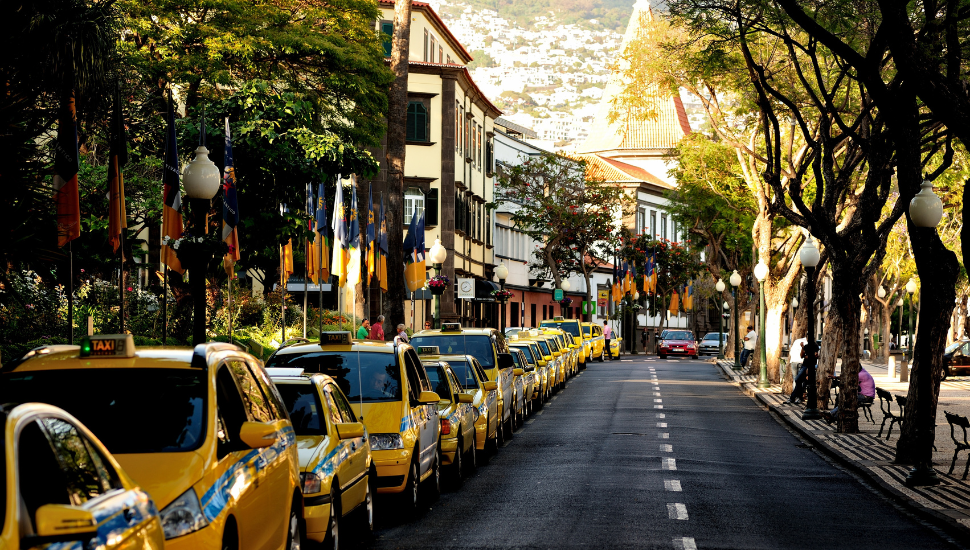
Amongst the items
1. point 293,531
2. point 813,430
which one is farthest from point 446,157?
point 293,531

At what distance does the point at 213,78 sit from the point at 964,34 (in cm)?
1762

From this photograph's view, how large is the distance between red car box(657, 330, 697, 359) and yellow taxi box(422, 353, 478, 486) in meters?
53.7

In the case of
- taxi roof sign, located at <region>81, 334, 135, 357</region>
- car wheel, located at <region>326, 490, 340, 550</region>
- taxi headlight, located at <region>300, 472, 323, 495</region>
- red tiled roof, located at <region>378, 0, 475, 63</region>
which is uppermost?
red tiled roof, located at <region>378, 0, 475, 63</region>

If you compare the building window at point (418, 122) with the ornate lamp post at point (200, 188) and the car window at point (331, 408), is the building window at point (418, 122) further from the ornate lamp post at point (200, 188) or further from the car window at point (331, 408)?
the car window at point (331, 408)

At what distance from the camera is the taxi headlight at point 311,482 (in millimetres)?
9367

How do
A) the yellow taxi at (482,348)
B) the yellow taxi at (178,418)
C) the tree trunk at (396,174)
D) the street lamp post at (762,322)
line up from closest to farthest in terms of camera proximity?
the yellow taxi at (178,418) < the yellow taxi at (482,348) < the tree trunk at (396,174) < the street lamp post at (762,322)

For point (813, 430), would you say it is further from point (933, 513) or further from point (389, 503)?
point (389, 503)

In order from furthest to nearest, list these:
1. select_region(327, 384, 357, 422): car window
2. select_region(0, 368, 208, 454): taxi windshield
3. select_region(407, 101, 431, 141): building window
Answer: select_region(407, 101, 431, 141): building window < select_region(327, 384, 357, 422): car window < select_region(0, 368, 208, 454): taxi windshield

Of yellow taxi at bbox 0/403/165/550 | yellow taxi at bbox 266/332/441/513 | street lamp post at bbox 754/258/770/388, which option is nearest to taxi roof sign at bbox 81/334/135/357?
yellow taxi at bbox 0/403/165/550

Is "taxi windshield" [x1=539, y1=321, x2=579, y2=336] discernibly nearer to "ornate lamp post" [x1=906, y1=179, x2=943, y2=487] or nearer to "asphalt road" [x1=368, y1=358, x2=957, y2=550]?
"asphalt road" [x1=368, y1=358, x2=957, y2=550]

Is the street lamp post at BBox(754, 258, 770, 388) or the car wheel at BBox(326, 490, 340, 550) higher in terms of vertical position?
the street lamp post at BBox(754, 258, 770, 388)

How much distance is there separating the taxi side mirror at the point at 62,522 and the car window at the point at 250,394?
3.47m

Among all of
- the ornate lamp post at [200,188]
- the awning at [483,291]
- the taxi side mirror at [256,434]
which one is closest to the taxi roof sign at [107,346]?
the taxi side mirror at [256,434]

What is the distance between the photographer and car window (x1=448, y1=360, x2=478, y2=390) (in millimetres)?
18750
